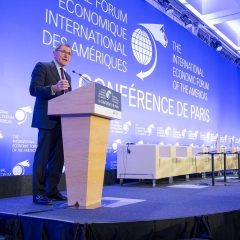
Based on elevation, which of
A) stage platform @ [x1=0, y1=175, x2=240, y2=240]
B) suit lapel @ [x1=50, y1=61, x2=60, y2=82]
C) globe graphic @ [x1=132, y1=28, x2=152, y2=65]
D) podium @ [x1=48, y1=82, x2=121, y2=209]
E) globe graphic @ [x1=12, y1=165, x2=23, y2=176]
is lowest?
stage platform @ [x1=0, y1=175, x2=240, y2=240]

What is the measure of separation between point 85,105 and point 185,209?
1197mm

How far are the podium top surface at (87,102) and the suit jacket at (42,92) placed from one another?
259mm

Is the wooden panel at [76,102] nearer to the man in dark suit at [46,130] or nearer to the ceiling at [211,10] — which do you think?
the man in dark suit at [46,130]

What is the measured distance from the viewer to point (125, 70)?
6465mm

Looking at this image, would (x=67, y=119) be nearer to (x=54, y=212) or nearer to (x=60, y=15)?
(x=54, y=212)

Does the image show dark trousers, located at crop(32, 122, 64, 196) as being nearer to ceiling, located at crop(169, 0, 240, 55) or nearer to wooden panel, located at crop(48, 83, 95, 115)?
wooden panel, located at crop(48, 83, 95, 115)

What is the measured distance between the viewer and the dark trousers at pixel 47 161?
126 inches

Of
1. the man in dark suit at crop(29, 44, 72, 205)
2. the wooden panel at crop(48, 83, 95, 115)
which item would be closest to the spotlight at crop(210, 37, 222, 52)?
the man in dark suit at crop(29, 44, 72, 205)

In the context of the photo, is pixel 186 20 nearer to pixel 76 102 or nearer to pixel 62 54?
pixel 62 54

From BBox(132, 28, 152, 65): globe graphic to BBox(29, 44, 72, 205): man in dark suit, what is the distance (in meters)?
3.63

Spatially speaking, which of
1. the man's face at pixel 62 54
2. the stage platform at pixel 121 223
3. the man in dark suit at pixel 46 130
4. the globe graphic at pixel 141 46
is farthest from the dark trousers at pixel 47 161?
the globe graphic at pixel 141 46

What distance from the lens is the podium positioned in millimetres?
2832

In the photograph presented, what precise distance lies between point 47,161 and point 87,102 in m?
0.81

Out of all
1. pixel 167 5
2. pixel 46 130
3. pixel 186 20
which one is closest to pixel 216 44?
pixel 186 20
